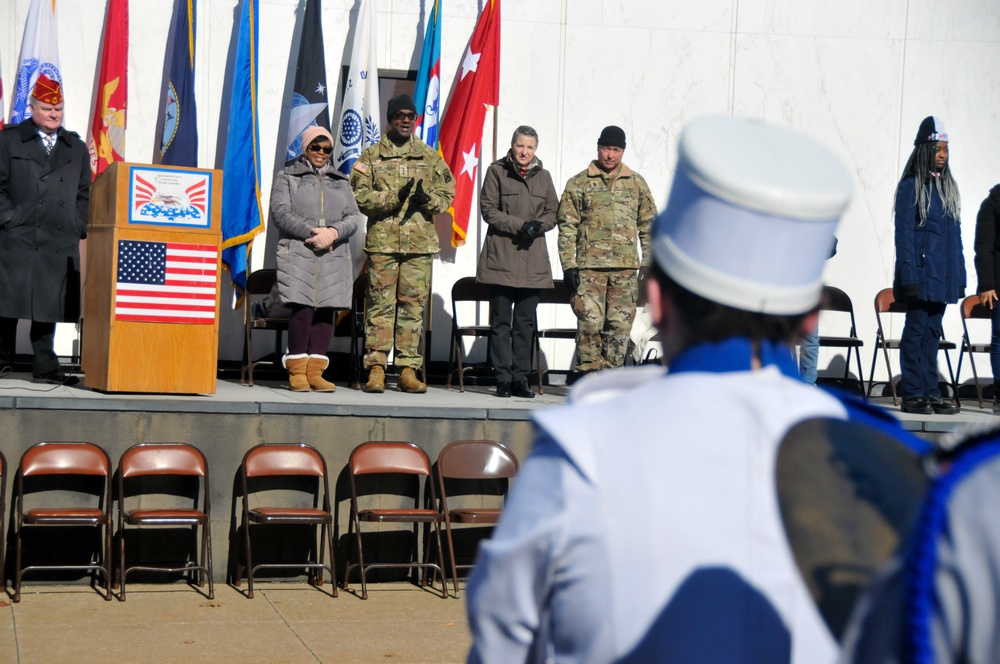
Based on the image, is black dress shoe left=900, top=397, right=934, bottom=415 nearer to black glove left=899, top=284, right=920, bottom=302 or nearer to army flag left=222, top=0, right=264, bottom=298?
black glove left=899, top=284, right=920, bottom=302

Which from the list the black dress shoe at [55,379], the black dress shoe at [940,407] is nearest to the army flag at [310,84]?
the black dress shoe at [55,379]

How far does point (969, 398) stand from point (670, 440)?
35.0 ft

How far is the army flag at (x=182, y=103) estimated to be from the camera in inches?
368

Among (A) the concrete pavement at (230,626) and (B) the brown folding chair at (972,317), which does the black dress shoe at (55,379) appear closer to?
(A) the concrete pavement at (230,626)

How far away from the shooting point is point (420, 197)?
8.02 metres

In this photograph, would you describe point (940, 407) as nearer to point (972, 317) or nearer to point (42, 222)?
point (972, 317)

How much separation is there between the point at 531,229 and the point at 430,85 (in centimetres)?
221

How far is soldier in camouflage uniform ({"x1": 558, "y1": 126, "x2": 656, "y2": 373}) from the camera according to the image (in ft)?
27.6

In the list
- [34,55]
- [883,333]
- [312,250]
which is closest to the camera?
[312,250]

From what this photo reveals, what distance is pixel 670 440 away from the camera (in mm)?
1274

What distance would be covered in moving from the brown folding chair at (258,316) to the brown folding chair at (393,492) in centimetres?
165

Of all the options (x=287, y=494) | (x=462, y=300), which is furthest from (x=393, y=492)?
(x=462, y=300)

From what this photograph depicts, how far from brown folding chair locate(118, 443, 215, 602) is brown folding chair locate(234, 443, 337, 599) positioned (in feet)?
0.74

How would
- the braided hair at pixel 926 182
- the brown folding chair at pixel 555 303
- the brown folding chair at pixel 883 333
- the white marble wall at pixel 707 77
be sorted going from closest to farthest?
1. the braided hair at pixel 926 182
2. the brown folding chair at pixel 555 303
3. the brown folding chair at pixel 883 333
4. the white marble wall at pixel 707 77
